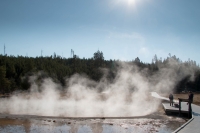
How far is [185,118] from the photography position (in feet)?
63.7

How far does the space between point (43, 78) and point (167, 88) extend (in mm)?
28538

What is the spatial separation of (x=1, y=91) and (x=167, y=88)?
3615 centimetres

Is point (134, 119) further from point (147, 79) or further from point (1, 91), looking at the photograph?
point (147, 79)

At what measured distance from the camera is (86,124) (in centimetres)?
1684

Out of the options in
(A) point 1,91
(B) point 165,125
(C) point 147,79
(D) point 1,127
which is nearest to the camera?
(D) point 1,127

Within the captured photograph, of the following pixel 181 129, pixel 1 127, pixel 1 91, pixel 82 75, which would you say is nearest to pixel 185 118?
pixel 181 129

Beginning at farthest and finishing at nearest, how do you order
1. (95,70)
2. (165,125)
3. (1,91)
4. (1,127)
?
1. (95,70)
2. (1,91)
3. (165,125)
4. (1,127)

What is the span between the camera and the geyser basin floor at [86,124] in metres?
15.1

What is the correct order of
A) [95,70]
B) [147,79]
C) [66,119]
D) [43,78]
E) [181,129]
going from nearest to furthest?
[181,129]
[66,119]
[43,78]
[147,79]
[95,70]

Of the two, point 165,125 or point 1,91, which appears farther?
point 1,91

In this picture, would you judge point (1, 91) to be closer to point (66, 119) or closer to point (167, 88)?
point (66, 119)

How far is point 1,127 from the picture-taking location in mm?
15555

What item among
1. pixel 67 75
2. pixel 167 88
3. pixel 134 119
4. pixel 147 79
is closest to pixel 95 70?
pixel 67 75

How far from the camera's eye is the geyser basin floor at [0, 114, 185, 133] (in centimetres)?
1508
